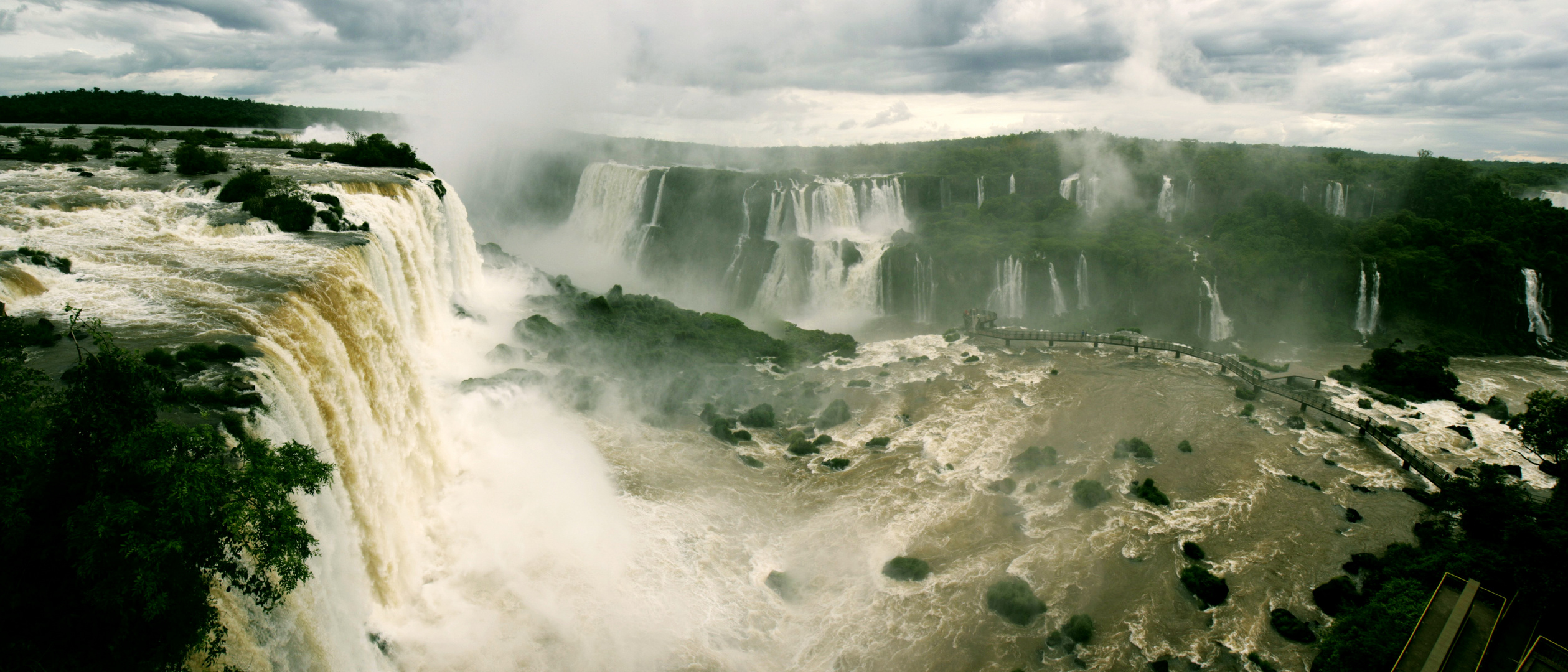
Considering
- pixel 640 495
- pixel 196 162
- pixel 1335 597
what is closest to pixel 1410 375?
pixel 1335 597

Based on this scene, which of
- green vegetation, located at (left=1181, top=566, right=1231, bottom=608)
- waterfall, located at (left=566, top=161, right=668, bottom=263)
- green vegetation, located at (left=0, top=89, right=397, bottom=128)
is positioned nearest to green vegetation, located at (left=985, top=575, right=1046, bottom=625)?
green vegetation, located at (left=1181, top=566, right=1231, bottom=608)

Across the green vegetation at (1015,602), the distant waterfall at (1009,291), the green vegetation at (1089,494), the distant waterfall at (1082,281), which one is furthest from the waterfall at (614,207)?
the green vegetation at (1015,602)

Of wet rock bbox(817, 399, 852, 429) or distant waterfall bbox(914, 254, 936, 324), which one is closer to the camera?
wet rock bbox(817, 399, 852, 429)

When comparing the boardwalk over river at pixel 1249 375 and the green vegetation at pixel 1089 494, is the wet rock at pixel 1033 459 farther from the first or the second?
the boardwalk over river at pixel 1249 375

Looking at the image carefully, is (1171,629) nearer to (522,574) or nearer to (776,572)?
(776,572)

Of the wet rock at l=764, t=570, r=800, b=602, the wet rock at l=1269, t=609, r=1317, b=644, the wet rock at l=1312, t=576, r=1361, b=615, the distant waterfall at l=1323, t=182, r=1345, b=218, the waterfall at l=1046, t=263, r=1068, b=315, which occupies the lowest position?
the wet rock at l=764, t=570, r=800, b=602

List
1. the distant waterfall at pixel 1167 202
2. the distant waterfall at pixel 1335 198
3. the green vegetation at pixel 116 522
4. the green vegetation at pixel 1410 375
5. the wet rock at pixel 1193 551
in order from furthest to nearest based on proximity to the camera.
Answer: the distant waterfall at pixel 1167 202, the distant waterfall at pixel 1335 198, the green vegetation at pixel 1410 375, the wet rock at pixel 1193 551, the green vegetation at pixel 116 522

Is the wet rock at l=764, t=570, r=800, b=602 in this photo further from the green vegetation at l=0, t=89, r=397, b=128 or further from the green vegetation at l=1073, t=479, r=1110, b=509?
the green vegetation at l=0, t=89, r=397, b=128
